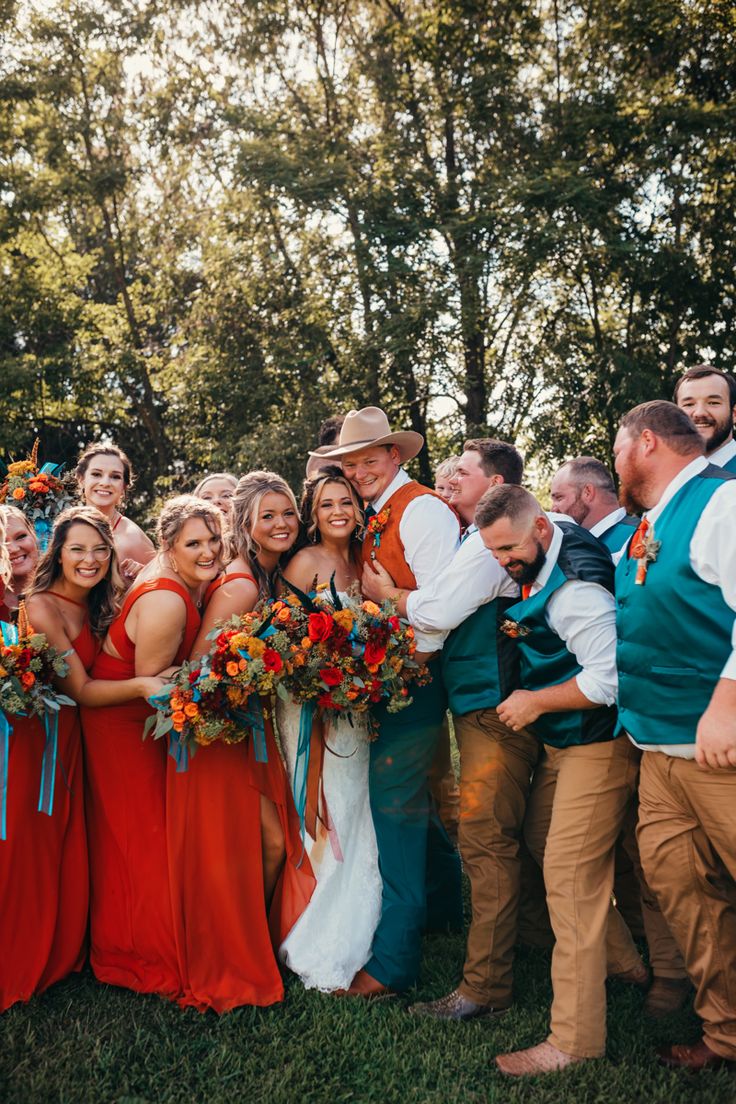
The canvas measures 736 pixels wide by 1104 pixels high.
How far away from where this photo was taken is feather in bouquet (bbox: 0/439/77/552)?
700 cm

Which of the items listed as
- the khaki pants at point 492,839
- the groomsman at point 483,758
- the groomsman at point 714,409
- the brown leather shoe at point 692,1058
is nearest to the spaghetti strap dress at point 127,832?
the groomsman at point 483,758

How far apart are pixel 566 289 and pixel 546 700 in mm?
18343

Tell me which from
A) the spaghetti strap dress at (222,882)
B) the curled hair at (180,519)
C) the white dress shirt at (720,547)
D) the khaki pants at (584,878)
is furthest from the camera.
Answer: the curled hair at (180,519)

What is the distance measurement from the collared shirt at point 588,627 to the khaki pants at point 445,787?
226 cm

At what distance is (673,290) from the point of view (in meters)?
20.1

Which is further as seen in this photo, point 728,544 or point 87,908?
point 87,908

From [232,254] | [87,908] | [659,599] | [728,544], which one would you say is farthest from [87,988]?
[232,254]

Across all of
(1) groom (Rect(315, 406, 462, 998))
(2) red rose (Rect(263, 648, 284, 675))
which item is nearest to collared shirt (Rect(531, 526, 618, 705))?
(1) groom (Rect(315, 406, 462, 998))

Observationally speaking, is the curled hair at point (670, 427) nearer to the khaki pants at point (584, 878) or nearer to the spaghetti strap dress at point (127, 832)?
the khaki pants at point (584, 878)

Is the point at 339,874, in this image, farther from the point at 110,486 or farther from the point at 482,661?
the point at 110,486

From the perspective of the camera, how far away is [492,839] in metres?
5.07

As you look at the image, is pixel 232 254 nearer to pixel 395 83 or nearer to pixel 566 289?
pixel 395 83

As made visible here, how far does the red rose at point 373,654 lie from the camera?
4.96 m

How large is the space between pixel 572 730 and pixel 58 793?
2839 millimetres
